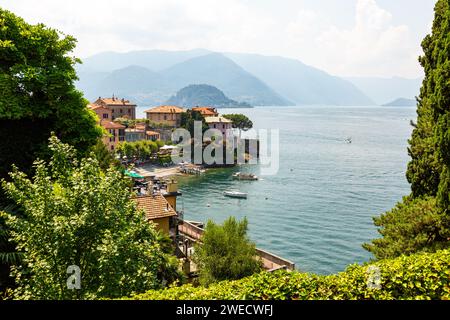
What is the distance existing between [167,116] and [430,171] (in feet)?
352

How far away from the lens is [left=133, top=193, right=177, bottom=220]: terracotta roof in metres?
24.5

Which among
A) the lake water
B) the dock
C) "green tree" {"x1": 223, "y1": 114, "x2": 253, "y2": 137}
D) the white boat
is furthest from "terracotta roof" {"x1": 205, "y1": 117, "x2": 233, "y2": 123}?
the dock

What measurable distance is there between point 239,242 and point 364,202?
38767 mm

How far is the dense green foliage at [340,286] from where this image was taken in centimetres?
794

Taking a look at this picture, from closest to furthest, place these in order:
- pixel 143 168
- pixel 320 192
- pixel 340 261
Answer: pixel 340 261 → pixel 320 192 → pixel 143 168

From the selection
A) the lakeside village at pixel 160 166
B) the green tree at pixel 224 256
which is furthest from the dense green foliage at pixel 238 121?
the green tree at pixel 224 256

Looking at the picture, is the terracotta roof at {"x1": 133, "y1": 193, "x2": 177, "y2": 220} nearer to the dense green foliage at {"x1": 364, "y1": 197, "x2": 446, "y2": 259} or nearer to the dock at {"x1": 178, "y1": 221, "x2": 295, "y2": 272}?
the dock at {"x1": 178, "y1": 221, "x2": 295, "y2": 272}

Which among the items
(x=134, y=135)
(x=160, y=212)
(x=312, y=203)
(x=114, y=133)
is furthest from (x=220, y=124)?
(x=160, y=212)

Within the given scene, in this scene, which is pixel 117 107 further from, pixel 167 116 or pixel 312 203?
pixel 312 203

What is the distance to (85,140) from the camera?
18.1m

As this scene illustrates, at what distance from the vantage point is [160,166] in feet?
301

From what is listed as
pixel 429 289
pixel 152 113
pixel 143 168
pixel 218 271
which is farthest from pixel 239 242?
pixel 152 113
